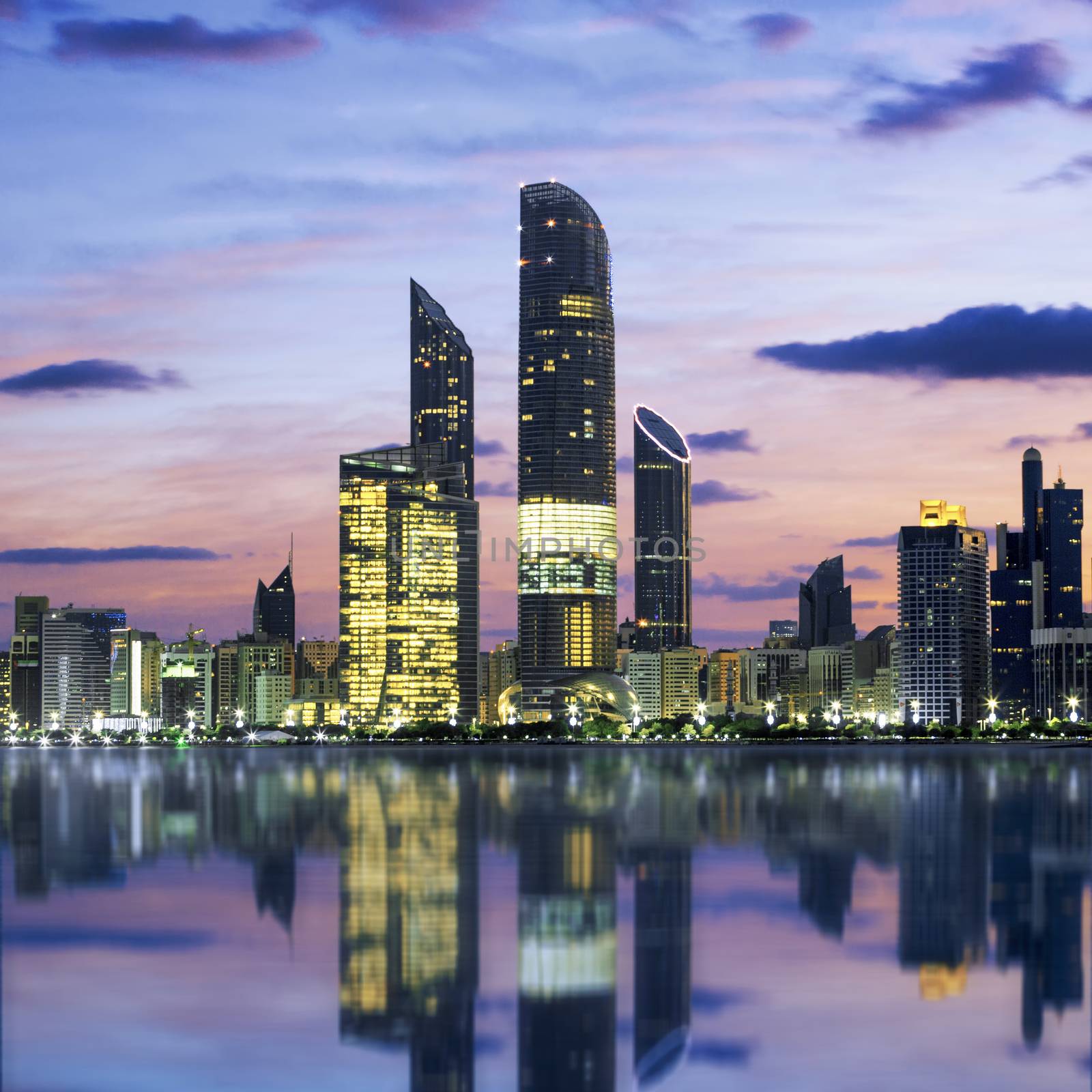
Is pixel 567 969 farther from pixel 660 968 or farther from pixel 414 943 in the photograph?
pixel 414 943

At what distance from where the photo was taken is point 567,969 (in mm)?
32938

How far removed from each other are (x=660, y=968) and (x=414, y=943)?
5.74m

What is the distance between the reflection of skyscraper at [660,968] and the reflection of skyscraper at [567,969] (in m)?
0.51

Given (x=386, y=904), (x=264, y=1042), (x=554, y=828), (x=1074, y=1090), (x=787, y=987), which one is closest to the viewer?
(x=1074, y=1090)

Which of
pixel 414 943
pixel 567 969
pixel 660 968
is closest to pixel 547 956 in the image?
pixel 567 969

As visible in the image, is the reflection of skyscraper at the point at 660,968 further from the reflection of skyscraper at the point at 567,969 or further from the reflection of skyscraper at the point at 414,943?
the reflection of skyscraper at the point at 414,943

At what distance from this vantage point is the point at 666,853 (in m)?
60.1

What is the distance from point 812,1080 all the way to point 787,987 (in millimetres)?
7686

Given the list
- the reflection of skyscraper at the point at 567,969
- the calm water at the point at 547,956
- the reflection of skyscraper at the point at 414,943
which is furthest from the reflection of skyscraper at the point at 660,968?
the reflection of skyscraper at the point at 414,943

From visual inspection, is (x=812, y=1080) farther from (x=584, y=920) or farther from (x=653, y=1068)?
(x=584, y=920)

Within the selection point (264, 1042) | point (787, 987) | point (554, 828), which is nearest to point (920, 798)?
point (554, 828)

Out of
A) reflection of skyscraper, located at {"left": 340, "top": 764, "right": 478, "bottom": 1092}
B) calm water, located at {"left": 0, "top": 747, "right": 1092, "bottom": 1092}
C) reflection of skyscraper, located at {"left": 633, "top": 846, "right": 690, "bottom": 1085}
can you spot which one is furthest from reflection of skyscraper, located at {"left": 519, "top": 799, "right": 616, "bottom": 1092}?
reflection of skyscraper, located at {"left": 340, "top": 764, "right": 478, "bottom": 1092}

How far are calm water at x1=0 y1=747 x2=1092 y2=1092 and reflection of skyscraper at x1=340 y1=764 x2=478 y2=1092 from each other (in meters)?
Answer: 0.11

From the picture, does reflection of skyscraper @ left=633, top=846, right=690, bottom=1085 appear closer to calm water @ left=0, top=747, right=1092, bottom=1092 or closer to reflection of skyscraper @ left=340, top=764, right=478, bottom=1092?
calm water @ left=0, top=747, right=1092, bottom=1092
